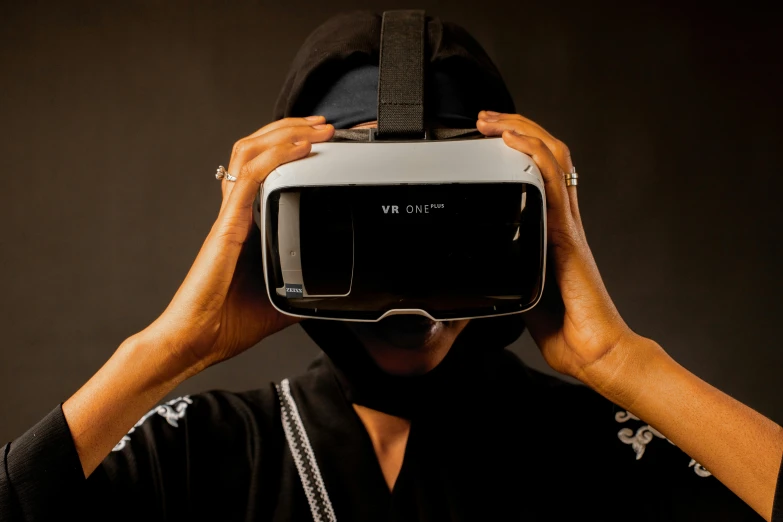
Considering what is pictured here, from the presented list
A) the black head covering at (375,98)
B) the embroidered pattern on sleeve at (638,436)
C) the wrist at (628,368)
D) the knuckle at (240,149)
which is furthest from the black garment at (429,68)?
the embroidered pattern on sleeve at (638,436)

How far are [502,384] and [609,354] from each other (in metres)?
0.18

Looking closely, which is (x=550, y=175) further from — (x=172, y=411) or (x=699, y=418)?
(x=172, y=411)

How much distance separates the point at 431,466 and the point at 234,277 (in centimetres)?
29

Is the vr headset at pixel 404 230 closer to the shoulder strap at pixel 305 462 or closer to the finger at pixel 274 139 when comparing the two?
the finger at pixel 274 139

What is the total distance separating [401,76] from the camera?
2.37ft

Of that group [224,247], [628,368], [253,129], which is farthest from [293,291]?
[253,129]

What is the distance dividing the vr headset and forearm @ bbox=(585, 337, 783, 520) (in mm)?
145

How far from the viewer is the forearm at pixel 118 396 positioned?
69cm

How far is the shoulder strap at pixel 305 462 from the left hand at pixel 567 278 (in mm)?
274

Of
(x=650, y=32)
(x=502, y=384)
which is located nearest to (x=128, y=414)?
(x=502, y=384)

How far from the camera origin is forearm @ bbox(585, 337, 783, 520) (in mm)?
659

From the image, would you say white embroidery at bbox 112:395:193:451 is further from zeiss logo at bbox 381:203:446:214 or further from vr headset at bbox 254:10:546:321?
zeiss logo at bbox 381:203:446:214

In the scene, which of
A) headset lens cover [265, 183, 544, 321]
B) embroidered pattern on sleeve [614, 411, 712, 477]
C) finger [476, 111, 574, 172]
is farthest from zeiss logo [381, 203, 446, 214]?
embroidered pattern on sleeve [614, 411, 712, 477]

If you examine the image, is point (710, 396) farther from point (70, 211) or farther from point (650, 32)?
point (70, 211)
